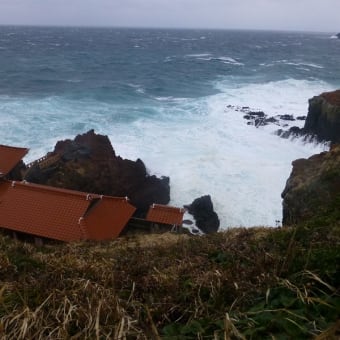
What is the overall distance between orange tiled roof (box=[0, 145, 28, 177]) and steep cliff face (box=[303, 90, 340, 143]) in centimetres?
2461

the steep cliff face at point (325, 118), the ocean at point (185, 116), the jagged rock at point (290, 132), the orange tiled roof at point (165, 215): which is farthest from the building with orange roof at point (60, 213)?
the jagged rock at point (290, 132)

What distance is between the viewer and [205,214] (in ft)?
74.8

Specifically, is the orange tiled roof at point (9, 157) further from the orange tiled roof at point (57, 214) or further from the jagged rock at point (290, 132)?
the jagged rock at point (290, 132)

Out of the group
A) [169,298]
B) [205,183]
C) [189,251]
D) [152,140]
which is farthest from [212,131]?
Answer: [169,298]

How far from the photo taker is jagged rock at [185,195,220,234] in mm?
22359

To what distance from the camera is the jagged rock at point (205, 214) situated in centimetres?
2236

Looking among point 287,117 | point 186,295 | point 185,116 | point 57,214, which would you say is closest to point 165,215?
point 57,214

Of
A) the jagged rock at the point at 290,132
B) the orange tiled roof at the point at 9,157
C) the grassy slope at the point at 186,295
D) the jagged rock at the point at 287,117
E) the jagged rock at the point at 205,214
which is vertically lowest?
the jagged rock at the point at 205,214

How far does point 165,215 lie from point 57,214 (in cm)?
534

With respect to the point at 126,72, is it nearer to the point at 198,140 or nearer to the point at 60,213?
the point at 198,140

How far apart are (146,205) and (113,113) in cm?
2331

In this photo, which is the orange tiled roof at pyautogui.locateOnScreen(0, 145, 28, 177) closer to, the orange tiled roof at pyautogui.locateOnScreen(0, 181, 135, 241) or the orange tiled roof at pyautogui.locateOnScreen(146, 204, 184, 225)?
the orange tiled roof at pyautogui.locateOnScreen(0, 181, 135, 241)

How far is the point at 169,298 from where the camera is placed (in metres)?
4.77

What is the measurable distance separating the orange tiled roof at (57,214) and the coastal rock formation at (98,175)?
15.5 ft
